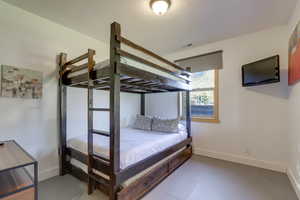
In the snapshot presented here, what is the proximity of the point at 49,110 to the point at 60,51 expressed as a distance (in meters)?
1.06

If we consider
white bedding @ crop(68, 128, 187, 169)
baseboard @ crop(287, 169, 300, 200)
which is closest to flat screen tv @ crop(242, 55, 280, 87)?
baseboard @ crop(287, 169, 300, 200)

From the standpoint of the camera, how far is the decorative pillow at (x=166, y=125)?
3.05m

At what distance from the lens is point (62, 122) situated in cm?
250

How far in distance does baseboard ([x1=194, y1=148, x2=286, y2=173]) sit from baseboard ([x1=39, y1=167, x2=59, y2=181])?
115 inches

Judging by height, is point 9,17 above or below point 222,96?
above

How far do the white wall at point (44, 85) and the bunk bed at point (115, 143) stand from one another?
0.16 meters

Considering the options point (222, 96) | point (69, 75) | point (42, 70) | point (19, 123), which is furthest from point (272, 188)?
point (42, 70)

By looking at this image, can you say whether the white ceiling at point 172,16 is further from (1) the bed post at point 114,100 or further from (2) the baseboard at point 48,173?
(2) the baseboard at point 48,173

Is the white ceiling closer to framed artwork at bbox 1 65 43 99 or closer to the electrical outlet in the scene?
framed artwork at bbox 1 65 43 99

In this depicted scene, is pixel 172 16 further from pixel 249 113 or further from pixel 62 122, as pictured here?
pixel 62 122

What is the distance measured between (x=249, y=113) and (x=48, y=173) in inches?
150

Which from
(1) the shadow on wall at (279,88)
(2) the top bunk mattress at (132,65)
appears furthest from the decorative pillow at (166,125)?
(1) the shadow on wall at (279,88)

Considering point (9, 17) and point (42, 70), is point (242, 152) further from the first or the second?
point (9, 17)

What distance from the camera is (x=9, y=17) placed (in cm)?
207
